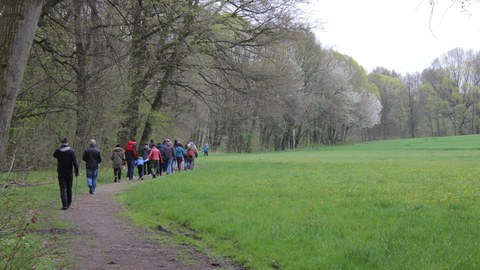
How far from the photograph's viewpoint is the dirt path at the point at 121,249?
21.3 ft

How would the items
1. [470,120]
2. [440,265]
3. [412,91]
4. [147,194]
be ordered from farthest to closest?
[412,91]
[470,120]
[147,194]
[440,265]

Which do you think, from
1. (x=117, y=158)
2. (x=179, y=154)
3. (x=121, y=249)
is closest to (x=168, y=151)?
(x=179, y=154)

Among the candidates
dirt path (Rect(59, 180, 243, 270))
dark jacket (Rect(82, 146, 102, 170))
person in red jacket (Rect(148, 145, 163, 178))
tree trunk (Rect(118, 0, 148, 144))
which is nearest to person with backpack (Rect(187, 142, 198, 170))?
person in red jacket (Rect(148, 145, 163, 178))

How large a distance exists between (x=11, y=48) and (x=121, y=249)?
4736mm

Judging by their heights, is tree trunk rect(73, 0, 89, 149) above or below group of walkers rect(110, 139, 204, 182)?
above

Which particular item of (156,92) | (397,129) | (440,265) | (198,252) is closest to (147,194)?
(198,252)

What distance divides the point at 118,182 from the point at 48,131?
488cm

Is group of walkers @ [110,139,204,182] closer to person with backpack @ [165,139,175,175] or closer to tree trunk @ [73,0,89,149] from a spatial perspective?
person with backpack @ [165,139,175,175]

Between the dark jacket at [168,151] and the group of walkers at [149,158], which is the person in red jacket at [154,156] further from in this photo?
the dark jacket at [168,151]

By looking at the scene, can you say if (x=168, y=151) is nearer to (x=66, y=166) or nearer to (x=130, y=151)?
(x=130, y=151)

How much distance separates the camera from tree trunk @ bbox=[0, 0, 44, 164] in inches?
136

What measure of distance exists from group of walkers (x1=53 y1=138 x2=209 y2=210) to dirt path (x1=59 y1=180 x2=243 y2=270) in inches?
51.2

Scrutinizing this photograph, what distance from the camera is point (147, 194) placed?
525 inches

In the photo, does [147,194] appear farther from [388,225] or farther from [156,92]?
[156,92]
